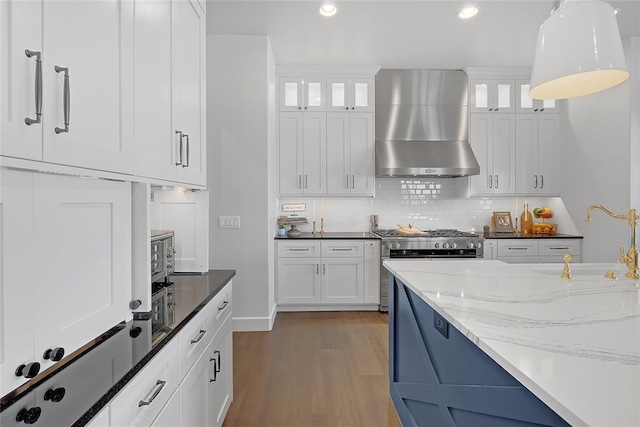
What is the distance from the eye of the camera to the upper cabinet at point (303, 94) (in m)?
4.52

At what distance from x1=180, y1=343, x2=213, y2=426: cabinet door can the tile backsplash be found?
3.30m

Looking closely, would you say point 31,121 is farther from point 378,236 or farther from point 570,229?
point 570,229

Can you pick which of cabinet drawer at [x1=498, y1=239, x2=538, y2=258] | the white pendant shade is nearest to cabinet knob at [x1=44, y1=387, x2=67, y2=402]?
the white pendant shade

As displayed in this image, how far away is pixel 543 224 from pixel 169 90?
16.0 ft

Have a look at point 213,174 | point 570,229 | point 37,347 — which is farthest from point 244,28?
point 570,229

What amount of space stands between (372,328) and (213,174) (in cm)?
230

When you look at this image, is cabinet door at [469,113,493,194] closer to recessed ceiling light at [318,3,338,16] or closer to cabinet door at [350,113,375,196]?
cabinet door at [350,113,375,196]

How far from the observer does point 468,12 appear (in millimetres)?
3154

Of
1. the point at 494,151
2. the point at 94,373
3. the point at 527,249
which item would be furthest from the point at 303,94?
the point at 94,373

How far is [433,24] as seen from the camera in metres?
3.43

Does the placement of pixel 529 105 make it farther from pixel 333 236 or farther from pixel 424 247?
pixel 333 236

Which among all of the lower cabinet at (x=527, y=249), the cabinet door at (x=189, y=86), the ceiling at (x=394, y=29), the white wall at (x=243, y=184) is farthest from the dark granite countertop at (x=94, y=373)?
the lower cabinet at (x=527, y=249)

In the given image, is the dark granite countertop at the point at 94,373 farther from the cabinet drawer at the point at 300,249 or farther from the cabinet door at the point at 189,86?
the cabinet drawer at the point at 300,249

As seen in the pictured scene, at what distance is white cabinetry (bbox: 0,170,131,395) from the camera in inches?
29.9
